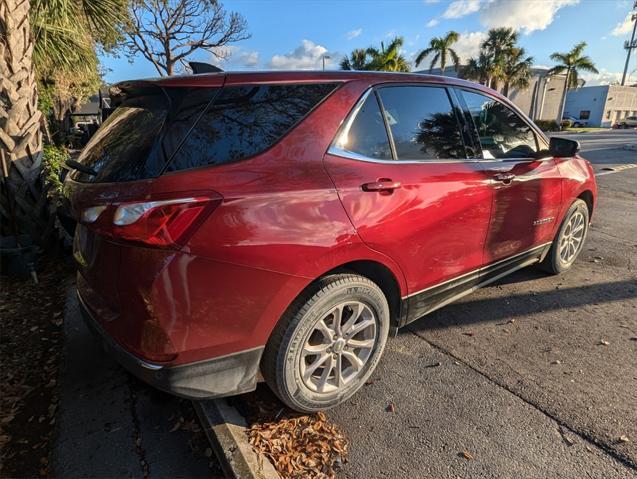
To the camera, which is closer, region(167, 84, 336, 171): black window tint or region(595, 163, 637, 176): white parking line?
region(167, 84, 336, 171): black window tint

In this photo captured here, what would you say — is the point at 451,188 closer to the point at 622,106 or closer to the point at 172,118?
the point at 172,118

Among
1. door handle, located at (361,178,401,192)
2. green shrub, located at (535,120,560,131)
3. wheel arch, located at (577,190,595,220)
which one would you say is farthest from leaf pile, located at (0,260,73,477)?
green shrub, located at (535,120,560,131)

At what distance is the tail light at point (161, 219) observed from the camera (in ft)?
5.41

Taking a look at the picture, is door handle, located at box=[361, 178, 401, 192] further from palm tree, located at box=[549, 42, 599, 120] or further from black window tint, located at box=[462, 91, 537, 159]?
palm tree, located at box=[549, 42, 599, 120]

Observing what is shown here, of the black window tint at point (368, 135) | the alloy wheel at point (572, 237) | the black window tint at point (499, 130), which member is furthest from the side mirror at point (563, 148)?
the black window tint at point (368, 135)

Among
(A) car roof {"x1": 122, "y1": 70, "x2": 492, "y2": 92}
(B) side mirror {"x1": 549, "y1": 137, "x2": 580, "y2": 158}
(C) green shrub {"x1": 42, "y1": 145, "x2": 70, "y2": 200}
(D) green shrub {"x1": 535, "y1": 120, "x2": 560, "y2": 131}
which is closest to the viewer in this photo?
(A) car roof {"x1": 122, "y1": 70, "x2": 492, "y2": 92}

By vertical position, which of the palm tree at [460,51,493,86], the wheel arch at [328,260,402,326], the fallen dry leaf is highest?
the palm tree at [460,51,493,86]

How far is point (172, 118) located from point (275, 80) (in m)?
0.55

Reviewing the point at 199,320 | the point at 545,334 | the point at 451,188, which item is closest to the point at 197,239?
the point at 199,320

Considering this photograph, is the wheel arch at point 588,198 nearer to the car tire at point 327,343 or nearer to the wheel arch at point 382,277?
the wheel arch at point 382,277

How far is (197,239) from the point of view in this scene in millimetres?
1670

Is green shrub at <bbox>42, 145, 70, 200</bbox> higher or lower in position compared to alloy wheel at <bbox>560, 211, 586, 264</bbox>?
higher

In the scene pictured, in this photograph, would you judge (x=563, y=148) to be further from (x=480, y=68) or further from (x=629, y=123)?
(x=629, y=123)

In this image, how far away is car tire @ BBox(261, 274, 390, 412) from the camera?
6.62 feet
